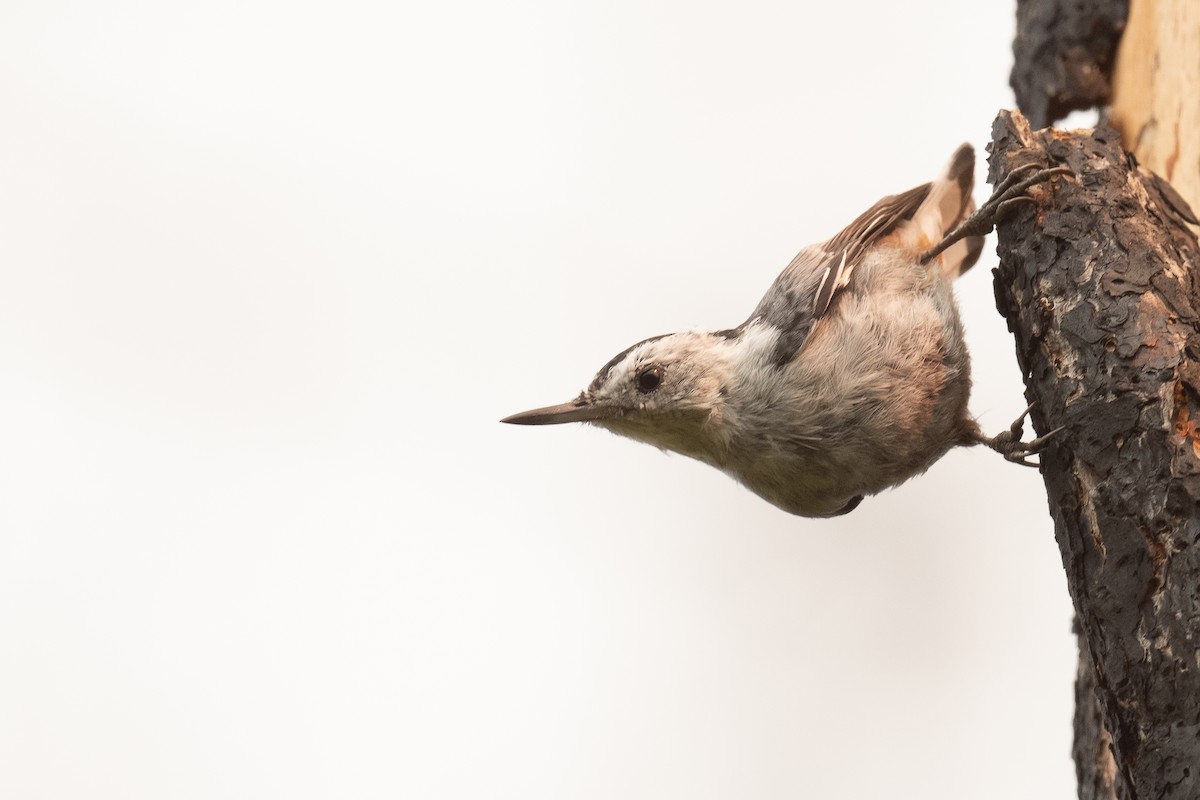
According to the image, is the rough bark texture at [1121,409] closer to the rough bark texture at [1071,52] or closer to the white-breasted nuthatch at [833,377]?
the white-breasted nuthatch at [833,377]

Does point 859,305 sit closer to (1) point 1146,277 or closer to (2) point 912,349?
(2) point 912,349

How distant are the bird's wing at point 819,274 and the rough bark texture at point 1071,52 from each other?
477 millimetres

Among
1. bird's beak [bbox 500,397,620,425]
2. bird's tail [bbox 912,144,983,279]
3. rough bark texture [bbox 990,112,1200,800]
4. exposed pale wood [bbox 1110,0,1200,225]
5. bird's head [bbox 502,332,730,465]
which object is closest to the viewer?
rough bark texture [bbox 990,112,1200,800]

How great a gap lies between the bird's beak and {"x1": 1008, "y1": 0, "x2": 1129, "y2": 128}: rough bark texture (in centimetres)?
161

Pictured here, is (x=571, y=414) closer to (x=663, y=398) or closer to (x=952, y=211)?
(x=663, y=398)

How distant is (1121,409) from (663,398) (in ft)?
4.46

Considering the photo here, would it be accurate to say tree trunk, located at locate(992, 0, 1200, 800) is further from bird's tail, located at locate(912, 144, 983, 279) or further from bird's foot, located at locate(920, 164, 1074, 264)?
bird's tail, located at locate(912, 144, 983, 279)

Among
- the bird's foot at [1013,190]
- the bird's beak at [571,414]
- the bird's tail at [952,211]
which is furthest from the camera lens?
the bird's tail at [952,211]

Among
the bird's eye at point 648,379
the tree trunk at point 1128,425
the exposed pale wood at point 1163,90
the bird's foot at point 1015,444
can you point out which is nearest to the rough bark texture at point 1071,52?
the exposed pale wood at point 1163,90

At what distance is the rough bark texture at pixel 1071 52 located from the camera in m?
3.46

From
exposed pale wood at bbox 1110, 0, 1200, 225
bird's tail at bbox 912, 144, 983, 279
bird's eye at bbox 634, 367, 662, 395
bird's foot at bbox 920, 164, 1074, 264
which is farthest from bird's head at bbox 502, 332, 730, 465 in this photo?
exposed pale wood at bbox 1110, 0, 1200, 225

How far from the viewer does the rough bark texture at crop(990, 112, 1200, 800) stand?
6.68 ft

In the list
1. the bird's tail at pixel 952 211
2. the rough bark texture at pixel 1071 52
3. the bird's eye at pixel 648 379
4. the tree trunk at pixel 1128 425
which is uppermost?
the rough bark texture at pixel 1071 52

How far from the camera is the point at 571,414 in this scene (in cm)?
342
